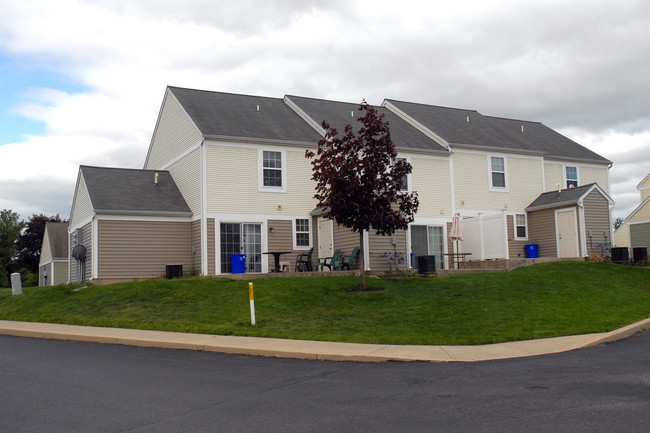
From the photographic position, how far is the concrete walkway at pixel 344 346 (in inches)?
435

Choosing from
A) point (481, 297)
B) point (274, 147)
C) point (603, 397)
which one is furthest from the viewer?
point (274, 147)

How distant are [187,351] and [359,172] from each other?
755 centimetres

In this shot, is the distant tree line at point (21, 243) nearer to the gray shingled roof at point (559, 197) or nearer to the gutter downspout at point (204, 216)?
the gutter downspout at point (204, 216)

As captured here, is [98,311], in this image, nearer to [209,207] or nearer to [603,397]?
[209,207]

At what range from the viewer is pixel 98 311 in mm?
17125

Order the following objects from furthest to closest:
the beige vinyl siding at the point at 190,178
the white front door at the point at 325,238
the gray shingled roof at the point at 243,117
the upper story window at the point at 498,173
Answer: the upper story window at the point at 498,173
the gray shingled roof at the point at 243,117
the white front door at the point at 325,238
the beige vinyl siding at the point at 190,178

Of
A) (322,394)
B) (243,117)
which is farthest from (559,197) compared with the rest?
(322,394)

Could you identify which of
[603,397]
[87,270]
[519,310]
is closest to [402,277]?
[519,310]

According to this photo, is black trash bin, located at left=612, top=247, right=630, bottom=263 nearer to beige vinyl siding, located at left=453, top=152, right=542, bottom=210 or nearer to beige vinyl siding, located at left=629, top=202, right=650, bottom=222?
beige vinyl siding, located at left=453, top=152, right=542, bottom=210

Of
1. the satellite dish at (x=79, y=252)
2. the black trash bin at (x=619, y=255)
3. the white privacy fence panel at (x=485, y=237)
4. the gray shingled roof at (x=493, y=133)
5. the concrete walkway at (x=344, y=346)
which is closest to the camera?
the concrete walkway at (x=344, y=346)

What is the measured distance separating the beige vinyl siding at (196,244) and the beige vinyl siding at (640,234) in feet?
90.7

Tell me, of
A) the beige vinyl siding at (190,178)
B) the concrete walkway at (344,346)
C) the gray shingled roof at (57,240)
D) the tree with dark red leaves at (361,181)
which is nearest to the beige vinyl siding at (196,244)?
the beige vinyl siding at (190,178)

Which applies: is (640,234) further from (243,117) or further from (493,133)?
(243,117)

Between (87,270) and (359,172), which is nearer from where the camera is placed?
(359,172)
